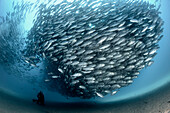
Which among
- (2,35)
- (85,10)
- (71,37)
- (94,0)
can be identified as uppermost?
(2,35)

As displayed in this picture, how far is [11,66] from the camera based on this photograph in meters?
13.1

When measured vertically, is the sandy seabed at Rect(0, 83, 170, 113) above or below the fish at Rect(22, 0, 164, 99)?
below

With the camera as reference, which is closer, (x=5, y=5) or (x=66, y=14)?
(x=66, y=14)

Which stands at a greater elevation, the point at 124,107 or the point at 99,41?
the point at 99,41

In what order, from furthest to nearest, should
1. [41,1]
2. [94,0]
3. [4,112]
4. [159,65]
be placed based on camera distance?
[159,65]
[41,1]
[94,0]
[4,112]

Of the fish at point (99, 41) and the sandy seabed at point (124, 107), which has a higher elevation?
the fish at point (99, 41)

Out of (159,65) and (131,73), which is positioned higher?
(159,65)

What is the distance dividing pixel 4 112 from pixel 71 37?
4.33 m

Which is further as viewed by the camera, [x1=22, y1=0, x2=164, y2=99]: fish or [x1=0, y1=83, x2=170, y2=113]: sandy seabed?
[x1=22, y1=0, x2=164, y2=99]: fish

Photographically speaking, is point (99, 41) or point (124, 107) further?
point (124, 107)

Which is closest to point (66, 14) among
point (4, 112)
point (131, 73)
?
→ point (131, 73)

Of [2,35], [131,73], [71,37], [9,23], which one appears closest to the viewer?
[71,37]

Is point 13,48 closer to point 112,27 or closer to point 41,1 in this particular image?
point 41,1

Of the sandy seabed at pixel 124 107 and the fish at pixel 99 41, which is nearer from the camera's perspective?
the sandy seabed at pixel 124 107
